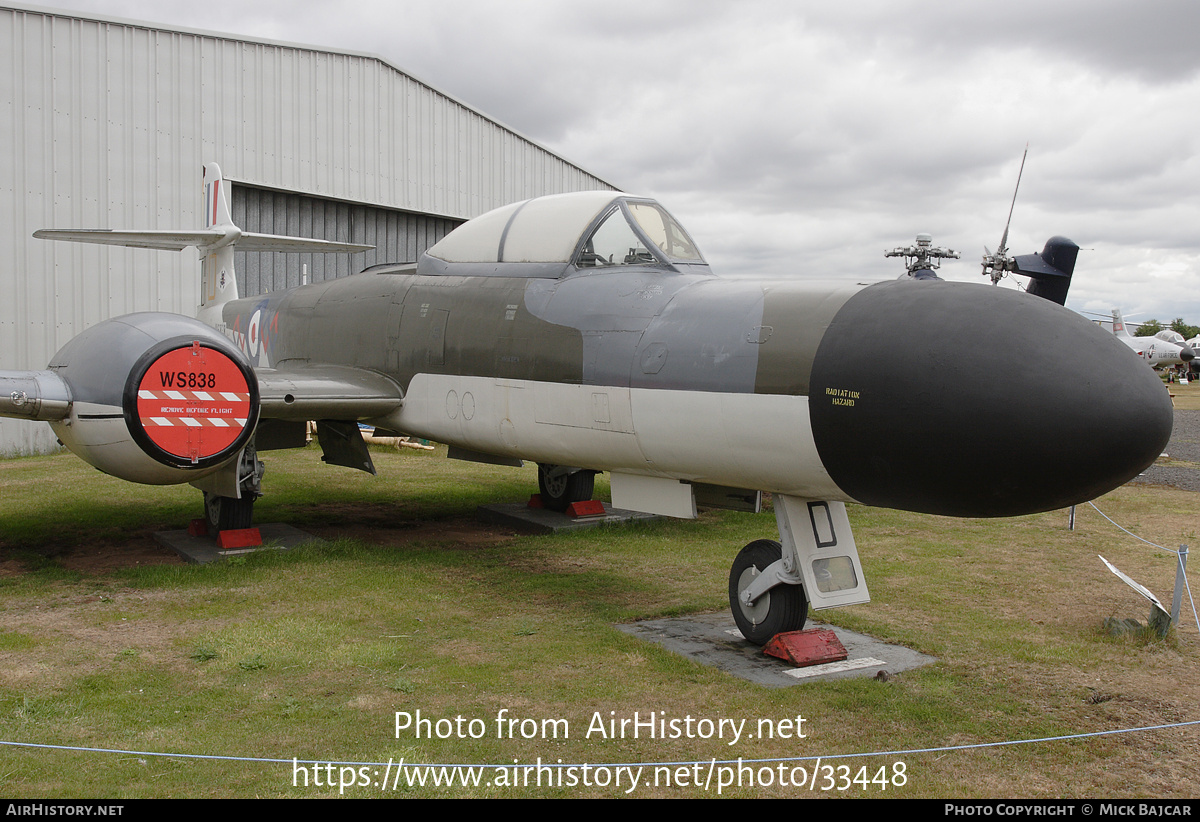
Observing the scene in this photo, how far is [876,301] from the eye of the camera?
428cm

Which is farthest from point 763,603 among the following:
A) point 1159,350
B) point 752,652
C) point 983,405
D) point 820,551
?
point 1159,350

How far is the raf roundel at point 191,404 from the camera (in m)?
5.79

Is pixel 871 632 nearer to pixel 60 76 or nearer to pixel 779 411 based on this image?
pixel 779 411

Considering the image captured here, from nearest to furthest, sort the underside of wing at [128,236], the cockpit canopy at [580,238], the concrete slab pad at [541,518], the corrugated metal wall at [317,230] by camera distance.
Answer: the cockpit canopy at [580,238] < the concrete slab pad at [541,518] < the underside of wing at [128,236] < the corrugated metal wall at [317,230]

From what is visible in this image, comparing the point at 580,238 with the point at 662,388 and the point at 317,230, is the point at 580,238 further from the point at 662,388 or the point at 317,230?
the point at 317,230

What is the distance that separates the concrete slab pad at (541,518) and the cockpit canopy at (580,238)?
3017 millimetres

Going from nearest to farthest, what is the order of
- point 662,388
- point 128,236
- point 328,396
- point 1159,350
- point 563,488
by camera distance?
point 662,388 < point 328,396 < point 128,236 < point 563,488 < point 1159,350

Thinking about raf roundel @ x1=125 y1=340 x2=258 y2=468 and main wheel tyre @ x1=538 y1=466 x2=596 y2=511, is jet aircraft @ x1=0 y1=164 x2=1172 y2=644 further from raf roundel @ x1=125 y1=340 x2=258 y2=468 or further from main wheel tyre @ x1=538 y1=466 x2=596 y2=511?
main wheel tyre @ x1=538 y1=466 x2=596 y2=511

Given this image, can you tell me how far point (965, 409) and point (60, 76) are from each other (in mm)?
15336

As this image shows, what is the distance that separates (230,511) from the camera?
7750 mm

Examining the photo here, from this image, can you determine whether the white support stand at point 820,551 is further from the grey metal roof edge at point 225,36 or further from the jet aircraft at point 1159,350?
the jet aircraft at point 1159,350

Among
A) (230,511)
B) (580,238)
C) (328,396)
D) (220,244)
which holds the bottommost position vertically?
(230,511)

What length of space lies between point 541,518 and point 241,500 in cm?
299

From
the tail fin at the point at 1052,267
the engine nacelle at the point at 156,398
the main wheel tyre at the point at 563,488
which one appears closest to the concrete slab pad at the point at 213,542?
the engine nacelle at the point at 156,398
